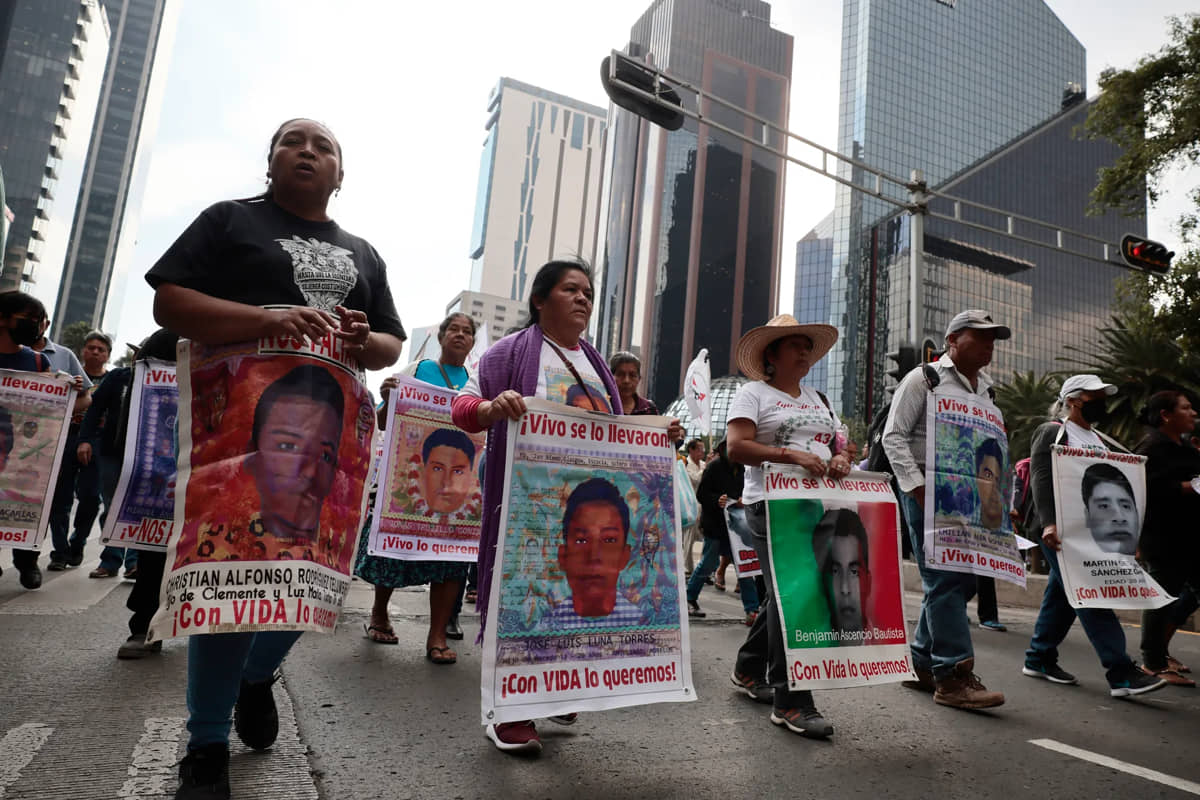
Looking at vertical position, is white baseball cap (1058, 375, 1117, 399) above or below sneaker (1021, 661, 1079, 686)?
above

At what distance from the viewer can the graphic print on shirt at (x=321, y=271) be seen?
7.66ft

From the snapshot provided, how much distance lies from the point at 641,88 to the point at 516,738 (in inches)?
347

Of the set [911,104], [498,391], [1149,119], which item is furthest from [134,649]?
[911,104]

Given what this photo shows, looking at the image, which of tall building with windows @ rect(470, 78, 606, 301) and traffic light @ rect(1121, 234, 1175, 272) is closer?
traffic light @ rect(1121, 234, 1175, 272)

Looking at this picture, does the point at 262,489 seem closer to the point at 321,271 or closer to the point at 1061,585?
the point at 321,271

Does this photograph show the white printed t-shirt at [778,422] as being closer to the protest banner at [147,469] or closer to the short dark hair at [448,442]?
the short dark hair at [448,442]

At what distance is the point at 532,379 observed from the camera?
304 cm

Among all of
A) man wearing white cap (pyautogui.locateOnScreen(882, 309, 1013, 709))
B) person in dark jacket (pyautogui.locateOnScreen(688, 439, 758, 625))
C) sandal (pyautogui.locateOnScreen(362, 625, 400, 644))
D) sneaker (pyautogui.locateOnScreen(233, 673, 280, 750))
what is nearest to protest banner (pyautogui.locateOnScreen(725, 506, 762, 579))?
person in dark jacket (pyautogui.locateOnScreen(688, 439, 758, 625))

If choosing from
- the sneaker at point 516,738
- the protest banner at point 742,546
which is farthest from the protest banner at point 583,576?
the protest banner at point 742,546

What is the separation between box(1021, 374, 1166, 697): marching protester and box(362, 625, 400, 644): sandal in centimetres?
405

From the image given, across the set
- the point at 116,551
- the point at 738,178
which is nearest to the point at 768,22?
the point at 738,178

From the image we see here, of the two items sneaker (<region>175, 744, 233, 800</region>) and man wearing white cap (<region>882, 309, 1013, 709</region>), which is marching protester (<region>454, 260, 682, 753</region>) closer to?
sneaker (<region>175, 744, 233, 800</region>)

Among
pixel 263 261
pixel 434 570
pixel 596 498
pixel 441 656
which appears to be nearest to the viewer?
pixel 263 261

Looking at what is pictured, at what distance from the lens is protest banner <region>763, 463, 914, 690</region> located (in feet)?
11.0
